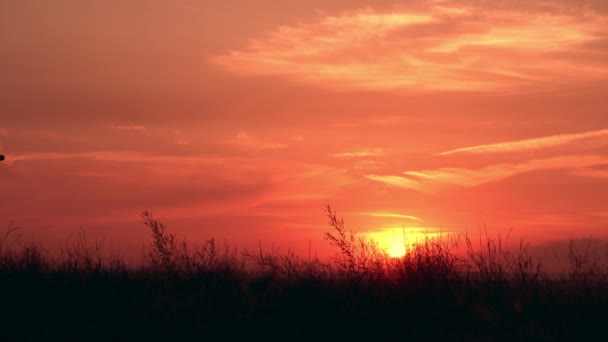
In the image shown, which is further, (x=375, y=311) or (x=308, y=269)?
(x=308, y=269)

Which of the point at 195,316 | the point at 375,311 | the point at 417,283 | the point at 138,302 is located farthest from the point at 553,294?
the point at 138,302

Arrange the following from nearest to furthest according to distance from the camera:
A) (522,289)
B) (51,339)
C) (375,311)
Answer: (51,339) < (375,311) < (522,289)

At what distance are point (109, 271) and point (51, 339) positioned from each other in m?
3.30

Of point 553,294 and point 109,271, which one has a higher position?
point 109,271

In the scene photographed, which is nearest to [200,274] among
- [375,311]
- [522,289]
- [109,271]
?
[109,271]

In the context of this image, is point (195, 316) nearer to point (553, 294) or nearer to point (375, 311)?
point (375, 311)

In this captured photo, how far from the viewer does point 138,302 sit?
11438 mm

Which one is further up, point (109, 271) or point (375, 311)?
point (109, 271)

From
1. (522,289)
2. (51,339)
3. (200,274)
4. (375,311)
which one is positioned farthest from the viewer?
(200,274)

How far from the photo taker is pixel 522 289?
1198 cm

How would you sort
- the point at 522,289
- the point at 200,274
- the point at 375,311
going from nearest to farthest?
the point at 375,311, the point at 522,289, the point at 200,274

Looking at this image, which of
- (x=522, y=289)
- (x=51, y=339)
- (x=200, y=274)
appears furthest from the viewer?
(x=200, y=274)

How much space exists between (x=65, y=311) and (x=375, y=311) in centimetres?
463

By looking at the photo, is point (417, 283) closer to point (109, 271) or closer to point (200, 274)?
point (200, 274)
